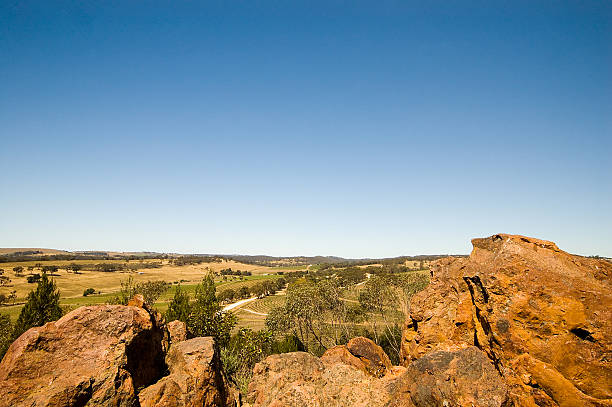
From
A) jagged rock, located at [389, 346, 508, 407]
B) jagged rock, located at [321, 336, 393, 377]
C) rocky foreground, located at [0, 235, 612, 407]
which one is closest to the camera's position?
jagged rock, located at [389, 346, 508, 407]

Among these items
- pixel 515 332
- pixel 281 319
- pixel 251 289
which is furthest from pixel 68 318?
pixel 251 289

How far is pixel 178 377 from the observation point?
13578 mm

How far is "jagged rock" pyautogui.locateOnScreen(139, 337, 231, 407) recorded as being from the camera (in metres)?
12.3

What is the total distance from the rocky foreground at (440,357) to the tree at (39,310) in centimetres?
4890

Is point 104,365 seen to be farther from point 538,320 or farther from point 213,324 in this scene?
point 213,324

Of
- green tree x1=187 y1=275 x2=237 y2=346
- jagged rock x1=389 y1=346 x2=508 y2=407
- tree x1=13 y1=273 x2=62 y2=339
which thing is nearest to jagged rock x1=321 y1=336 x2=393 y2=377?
jagged rock x1=389 y1=346 x2=508 y2=407

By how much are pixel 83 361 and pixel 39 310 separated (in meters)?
52.4

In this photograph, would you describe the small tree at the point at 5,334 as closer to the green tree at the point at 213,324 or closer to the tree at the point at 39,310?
the tree at the point at 39,310

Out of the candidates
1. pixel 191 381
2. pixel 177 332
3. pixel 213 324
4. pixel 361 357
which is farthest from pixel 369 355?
pixel 213 324

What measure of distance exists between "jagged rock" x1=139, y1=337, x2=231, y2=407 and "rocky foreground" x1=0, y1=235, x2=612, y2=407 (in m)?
0.05

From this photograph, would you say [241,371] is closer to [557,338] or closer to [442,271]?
[442,271]

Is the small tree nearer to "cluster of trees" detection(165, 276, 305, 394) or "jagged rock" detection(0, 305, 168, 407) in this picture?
"cluster of trees" detection(165, 276, 305, 394)

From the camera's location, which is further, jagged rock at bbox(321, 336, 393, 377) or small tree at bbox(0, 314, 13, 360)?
small tree at bbox(0, 314, 13, 360)

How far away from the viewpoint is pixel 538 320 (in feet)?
34.4
